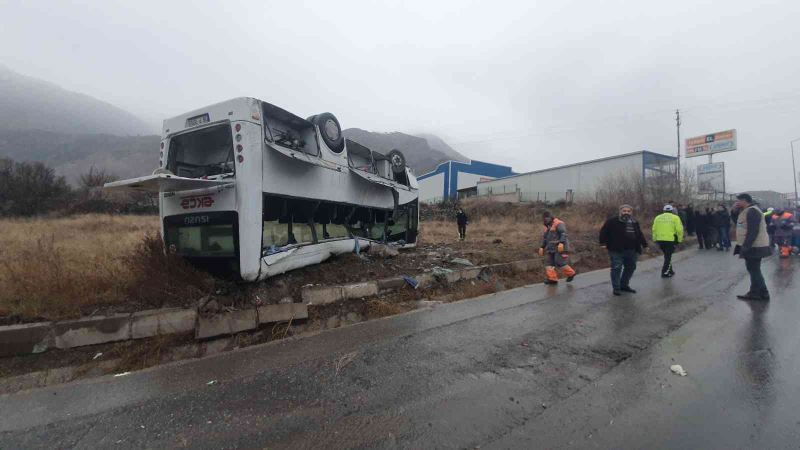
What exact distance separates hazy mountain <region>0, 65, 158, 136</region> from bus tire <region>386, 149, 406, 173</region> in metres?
153

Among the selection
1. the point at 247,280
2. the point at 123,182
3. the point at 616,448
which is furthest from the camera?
the point at 247,280

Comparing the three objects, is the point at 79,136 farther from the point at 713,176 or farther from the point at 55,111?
the point at 713,176

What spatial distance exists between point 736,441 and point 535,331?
2.23m

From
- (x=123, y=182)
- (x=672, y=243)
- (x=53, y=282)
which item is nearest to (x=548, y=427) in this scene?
(x=123, y=182)

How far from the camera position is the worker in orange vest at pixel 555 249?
25.0ft

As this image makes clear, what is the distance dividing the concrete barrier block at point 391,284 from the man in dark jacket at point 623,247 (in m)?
3.85

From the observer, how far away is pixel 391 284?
657 cm

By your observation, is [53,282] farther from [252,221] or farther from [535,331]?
[535,331]

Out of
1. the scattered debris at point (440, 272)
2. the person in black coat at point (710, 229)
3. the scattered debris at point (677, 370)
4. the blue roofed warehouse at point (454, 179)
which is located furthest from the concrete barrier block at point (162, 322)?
the blue roofed warehouse at point (454, 179)

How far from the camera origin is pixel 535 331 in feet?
14.6

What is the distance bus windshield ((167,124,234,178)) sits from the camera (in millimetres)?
5352

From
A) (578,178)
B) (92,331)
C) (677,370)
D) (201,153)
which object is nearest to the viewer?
(677,370)

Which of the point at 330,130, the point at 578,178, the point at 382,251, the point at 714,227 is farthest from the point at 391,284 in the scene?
the point at 578,178

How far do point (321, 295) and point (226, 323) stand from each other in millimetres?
1443
